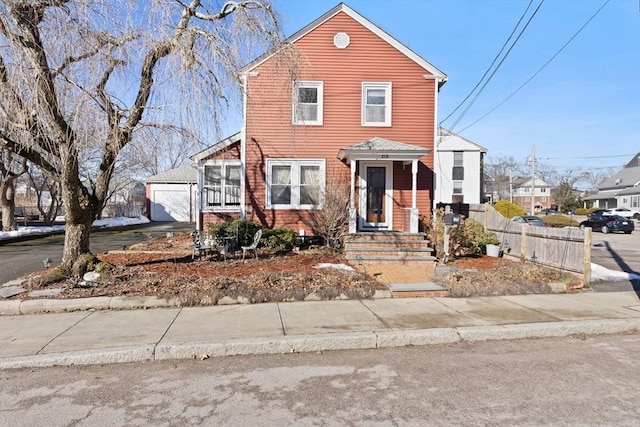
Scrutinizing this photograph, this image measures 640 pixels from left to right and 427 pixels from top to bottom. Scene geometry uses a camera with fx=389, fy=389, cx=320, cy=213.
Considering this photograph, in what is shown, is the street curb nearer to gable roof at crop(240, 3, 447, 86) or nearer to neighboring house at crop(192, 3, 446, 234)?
neighboring house at crop(192, 3, 446, 234)

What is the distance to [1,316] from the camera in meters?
6.23

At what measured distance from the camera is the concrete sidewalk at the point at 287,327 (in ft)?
15.7

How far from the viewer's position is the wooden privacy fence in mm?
8641

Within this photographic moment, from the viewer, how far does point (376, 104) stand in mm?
13859

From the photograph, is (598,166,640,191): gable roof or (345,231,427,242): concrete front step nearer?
(345,231,427,242): concrete front step

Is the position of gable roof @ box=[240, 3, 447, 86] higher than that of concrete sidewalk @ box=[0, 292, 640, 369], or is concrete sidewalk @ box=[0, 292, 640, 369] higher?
gable roof @ box=[240, 3, 447, 86]

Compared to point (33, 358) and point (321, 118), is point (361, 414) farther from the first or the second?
point (321, 118)

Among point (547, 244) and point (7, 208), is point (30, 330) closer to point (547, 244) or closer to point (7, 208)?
point (547, 244)

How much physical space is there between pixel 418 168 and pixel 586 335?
8771 mm

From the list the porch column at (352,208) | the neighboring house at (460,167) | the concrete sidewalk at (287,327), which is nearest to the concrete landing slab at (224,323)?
the concrete sidewalk at (287,327)

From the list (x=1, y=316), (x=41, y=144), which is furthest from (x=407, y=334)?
(x=41, y=144)

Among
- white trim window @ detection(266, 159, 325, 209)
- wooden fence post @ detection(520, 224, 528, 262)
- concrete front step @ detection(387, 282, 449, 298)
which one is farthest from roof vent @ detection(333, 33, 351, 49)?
concrete front step @ detection(387, 282, 449, 298)

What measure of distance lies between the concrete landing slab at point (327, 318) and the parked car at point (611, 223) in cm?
2947

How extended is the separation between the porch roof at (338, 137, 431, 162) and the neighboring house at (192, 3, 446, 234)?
0.95 m
